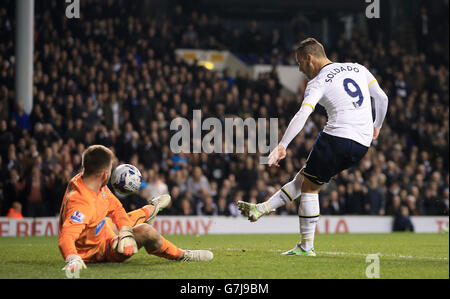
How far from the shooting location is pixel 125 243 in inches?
240

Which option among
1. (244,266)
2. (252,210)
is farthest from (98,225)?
(252,210)

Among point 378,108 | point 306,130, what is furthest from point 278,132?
point 378,108

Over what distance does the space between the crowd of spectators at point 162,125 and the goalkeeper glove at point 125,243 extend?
870 cm

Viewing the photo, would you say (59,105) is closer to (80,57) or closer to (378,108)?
(80,57)

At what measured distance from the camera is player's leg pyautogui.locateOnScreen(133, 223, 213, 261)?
6500 mm

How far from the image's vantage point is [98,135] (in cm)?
1638

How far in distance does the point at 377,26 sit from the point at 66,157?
16813 millimetres

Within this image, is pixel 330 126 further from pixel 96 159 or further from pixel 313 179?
pixel 96 159

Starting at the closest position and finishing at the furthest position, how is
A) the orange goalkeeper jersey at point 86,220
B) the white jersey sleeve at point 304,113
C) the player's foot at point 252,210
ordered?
the orange goalkeeper jersey at point 86,220, the white jersey sleeve at point 304,113, the player's foot at point 252,210

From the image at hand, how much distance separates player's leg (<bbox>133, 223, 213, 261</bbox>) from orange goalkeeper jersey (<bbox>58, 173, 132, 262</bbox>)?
266 millimetres

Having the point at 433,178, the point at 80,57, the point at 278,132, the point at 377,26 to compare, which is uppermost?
the point at 377,26

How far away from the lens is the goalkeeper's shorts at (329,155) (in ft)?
25.1

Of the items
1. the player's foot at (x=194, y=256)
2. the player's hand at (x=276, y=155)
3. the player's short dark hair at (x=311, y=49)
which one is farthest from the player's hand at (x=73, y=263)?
the player's short dark hair at (x=311, y=49)

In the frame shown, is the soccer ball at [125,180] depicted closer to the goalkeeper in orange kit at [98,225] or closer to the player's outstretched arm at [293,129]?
the goalkeeper in orange kit at [98,225]
